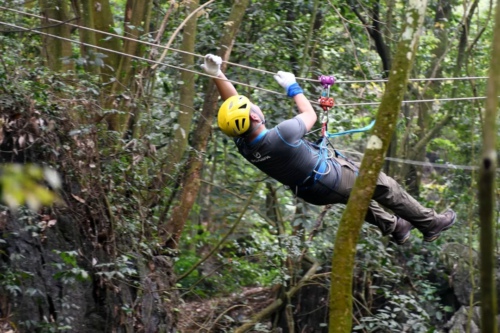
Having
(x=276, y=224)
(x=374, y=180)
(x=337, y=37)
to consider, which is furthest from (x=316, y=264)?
(x=374, y=180)

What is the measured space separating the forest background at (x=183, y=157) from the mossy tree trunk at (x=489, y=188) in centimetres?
294

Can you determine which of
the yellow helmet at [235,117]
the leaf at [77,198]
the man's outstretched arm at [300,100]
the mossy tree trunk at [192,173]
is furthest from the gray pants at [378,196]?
the mossy tree trunk at [192,173]

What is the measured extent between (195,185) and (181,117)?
69cm

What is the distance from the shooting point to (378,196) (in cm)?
490

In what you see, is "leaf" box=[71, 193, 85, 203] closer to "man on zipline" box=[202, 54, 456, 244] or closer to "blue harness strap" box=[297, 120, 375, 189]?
"man on zipline" box=[202, 54, 456, 244]

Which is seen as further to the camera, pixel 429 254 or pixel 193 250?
pixel 193 250

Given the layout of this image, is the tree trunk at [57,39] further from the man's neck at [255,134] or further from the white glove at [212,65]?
the man's neck at [255,134]

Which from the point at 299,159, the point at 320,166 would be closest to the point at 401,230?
the point at 320,166

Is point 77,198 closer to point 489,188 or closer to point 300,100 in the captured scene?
point 300,100

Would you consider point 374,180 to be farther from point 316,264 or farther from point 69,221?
point 316,264

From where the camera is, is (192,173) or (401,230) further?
(192,173)

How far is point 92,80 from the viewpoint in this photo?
5797 millimetres

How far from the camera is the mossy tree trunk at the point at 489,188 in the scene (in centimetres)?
170

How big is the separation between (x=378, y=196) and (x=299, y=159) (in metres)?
0.66
